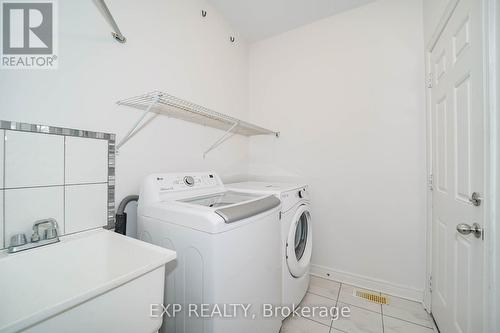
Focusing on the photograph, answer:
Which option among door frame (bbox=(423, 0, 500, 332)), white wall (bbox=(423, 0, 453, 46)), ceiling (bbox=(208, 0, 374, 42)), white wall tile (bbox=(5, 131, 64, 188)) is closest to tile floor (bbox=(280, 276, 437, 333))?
door frame (bbox=(423, 0, 500, 332))

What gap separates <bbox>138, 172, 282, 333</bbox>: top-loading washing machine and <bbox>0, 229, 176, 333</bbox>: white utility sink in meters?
0.18

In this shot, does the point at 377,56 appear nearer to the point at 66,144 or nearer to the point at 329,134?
the point at 329,134

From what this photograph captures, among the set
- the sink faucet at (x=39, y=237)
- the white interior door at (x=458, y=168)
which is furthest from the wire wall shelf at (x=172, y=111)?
the white interior door at (x=458, y=168)

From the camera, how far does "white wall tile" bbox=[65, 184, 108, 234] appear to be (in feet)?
3.48

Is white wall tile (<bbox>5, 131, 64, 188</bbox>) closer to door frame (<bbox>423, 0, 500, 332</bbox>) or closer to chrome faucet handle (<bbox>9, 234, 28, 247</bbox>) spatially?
chrome faucet handle (<bbox>9, 234, 28, 247</bbox>)

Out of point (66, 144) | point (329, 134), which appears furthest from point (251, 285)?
point (329, 134)

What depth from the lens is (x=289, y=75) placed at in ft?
8.01

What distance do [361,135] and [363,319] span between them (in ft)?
5.32

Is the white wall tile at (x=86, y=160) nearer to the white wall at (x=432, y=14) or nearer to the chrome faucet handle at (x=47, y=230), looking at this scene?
the chrome faucet handle at (x=47, y=230)

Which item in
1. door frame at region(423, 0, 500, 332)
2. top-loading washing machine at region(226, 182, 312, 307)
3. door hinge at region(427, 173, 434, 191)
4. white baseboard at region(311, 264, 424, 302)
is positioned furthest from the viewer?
white baseboard at region(311, 264, 424, 302)

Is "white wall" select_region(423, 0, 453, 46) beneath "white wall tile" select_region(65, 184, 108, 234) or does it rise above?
above

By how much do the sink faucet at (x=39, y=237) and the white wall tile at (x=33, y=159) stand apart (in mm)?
193

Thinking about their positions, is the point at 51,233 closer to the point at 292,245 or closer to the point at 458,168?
the point at 292,245

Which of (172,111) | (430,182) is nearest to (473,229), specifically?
(430,182)
